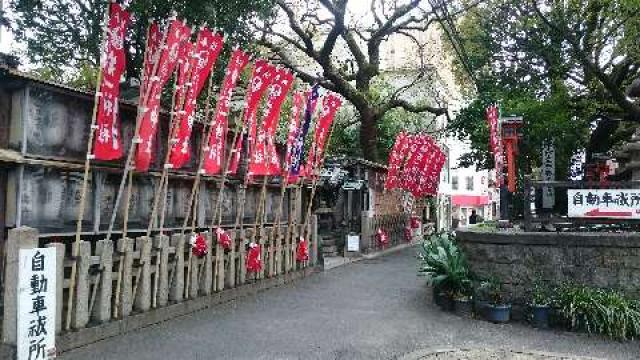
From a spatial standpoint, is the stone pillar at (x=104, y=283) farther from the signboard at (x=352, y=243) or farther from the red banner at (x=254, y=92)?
the signboard at (x=352, y=243)

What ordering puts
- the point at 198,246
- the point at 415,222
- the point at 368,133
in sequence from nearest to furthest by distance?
the point at 198,246 → the point at 368,133 → the point at 415,222

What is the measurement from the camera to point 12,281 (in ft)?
22.9

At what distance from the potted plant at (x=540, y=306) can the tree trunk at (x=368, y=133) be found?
18907mm

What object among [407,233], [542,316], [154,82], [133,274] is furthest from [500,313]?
[407,233]

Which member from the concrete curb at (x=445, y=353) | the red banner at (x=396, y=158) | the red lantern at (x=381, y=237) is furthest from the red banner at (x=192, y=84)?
the red lantern at (x=381, y=237)

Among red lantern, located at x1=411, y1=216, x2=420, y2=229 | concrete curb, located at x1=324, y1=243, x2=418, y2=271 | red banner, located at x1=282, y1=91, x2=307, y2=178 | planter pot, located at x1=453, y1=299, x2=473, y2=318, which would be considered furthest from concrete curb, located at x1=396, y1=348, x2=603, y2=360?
red lantern, located at x1=411, y1=216, x2=420, y2=229

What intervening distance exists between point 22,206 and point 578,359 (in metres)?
8.80

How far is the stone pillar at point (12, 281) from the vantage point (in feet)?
23.0

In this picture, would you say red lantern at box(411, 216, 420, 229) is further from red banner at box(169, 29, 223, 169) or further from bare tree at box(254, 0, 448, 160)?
red banner at box(169, 29, 223, 169)

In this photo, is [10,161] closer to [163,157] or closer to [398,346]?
[163,157]

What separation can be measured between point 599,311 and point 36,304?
8.84 metres

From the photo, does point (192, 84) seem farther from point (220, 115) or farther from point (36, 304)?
point (36, 304)

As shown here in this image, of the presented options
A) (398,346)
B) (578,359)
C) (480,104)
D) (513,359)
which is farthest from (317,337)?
(480,104)

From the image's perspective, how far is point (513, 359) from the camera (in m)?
7.94
